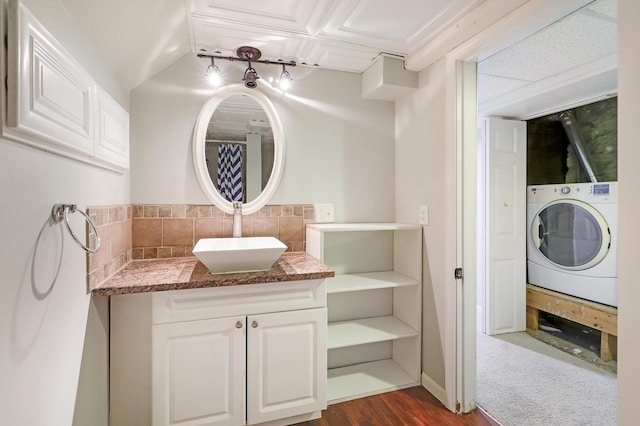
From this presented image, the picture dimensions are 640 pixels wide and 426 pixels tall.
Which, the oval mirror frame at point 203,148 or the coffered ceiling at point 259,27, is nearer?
the coffered ceiling at point 259,27

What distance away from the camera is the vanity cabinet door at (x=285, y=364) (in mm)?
1537

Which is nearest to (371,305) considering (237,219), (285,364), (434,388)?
(434,388)

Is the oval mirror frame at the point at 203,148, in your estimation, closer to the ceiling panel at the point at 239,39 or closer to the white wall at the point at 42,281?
the ceiling panel at the point at 239,39

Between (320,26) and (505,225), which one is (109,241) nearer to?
(320,26)

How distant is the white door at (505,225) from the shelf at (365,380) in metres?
1.21

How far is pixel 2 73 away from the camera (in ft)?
→ 2.50

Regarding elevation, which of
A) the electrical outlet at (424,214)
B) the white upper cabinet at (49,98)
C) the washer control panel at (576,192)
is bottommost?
the electrical outlet at (424,214)

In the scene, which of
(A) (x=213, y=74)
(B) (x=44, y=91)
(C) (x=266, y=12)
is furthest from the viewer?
(A) (x=213, y=74)

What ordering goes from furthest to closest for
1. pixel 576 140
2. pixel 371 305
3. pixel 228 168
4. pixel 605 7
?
1. pixel 576 140
2. pixel 371 305
3. pixel 228 168
4. pixel 605 7

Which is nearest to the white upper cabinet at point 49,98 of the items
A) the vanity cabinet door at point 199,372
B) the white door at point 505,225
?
the vanity cabinet door at point 199,372

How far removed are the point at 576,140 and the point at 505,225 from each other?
3.16 feet

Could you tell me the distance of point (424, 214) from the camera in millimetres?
2051

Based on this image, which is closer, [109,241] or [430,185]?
[109,241]

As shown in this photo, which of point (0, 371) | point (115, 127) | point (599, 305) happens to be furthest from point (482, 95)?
point (0, 371)
